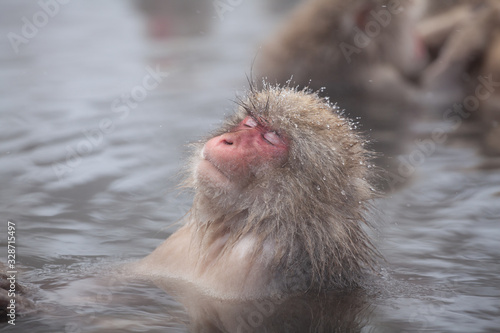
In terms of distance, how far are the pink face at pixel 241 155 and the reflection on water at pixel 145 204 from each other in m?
0.53

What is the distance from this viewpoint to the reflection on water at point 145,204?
360cm

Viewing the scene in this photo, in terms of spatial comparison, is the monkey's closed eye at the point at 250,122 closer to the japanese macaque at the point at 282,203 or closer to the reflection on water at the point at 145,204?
the japanese macaque at the point at 282,203

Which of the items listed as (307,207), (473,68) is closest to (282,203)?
(307,207)

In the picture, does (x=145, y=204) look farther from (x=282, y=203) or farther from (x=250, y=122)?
(x=282, y=203)

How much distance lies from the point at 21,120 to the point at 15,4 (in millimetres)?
5337

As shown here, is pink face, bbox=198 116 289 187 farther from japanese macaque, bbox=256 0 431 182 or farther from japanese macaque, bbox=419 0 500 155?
japanese macaque, bbox=419 0 500 155

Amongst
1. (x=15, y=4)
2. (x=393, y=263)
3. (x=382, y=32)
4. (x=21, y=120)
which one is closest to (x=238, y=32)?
(x=15, y=4)

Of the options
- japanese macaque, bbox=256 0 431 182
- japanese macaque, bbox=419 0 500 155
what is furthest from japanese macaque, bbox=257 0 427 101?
japanese macaque, bbox=419 0 500 155

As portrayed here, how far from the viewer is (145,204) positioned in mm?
5285

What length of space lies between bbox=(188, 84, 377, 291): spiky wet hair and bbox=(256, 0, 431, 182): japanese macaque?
147 inches

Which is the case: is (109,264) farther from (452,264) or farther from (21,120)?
(21,120)

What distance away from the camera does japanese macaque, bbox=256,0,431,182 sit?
777 centimetres

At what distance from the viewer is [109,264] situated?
14.1 feet

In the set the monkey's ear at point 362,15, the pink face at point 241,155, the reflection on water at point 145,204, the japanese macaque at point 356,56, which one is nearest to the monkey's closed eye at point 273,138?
the pink face at point 241,155
